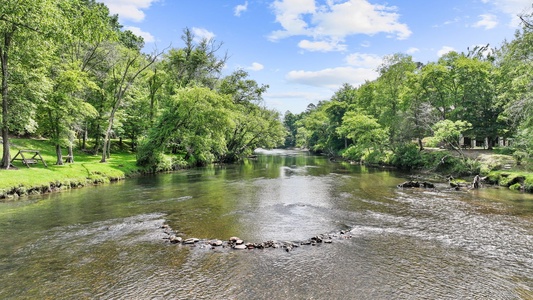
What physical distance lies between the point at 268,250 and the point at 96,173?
24.3 m

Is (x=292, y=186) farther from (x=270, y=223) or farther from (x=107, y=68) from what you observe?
(x=107, y=68)

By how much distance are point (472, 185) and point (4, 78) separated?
3936cm

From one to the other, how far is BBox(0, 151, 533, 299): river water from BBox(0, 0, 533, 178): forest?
9.54 m

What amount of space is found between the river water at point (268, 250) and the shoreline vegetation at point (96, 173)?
7.66ft

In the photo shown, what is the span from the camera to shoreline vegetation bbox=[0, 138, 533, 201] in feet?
72.3

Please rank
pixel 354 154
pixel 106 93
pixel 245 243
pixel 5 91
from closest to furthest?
pixel 245 243 < pixel 5 91 < pixel 106 93 < pixel 354 154

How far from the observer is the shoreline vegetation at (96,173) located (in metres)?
22.0

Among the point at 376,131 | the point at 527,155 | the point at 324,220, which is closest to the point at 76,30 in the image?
the point at 324,220

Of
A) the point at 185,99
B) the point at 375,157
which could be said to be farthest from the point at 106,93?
the point at 375,157

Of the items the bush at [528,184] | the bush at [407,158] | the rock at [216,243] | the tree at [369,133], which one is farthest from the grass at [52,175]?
the bush at [407,158]

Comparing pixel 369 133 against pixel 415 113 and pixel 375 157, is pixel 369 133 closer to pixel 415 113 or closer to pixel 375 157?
pixel 375 157

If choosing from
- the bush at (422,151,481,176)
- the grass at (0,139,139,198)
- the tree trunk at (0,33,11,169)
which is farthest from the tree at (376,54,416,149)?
the tree trunk at (0,33,11,169)

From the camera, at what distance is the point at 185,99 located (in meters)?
38.6

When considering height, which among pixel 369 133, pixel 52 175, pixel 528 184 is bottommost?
pixel 528 184
